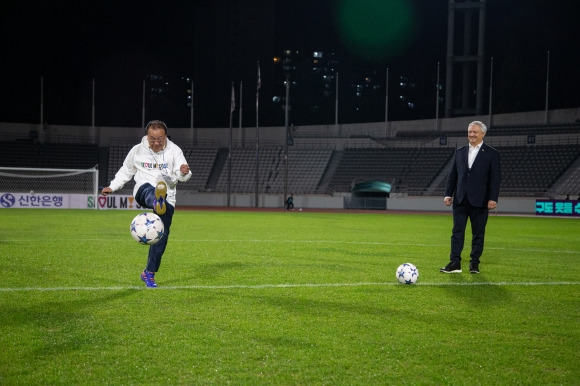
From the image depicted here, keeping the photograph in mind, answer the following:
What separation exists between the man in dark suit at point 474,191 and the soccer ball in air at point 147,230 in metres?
4.67

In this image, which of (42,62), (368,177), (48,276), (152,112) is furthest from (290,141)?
(48,276)

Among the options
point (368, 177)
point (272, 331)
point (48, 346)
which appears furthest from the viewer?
point (368, 177)

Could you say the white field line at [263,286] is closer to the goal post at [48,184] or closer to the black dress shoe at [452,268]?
the black dress shoe at [452,268]

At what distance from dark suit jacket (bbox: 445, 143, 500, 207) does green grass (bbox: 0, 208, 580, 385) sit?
3.99 feet

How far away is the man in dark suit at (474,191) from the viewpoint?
955 cm

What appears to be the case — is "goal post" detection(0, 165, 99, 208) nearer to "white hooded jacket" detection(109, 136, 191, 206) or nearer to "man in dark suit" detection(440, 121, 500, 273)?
"white hooded jacket" detection(109, 136, 191, 206)

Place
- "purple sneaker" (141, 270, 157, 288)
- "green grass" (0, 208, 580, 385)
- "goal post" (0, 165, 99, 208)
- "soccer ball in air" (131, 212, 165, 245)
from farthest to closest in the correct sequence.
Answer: "goal post" (0, 165, 99, 208), "purple sneaker" (141, 270, 157, 288), "soccer ball in air" (131, 212, 165, 245), "green grass" (0, 208, 580, 385)

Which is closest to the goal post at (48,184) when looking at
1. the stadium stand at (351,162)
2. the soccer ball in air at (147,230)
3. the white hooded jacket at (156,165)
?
the stadium stand at (351,162)

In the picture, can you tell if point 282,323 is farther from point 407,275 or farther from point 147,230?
point 407,275

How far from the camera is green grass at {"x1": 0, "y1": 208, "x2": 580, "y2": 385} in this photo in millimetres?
4086

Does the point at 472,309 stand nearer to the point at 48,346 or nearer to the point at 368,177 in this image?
the point at 48,346

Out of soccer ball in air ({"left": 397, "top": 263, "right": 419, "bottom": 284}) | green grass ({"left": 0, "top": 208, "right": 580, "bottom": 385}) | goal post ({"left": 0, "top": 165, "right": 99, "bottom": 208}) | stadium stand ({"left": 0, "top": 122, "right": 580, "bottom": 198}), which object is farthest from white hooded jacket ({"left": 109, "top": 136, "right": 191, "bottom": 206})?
stadium stand ({"left": 0, "top": 122, "right": 580, "bottom": 198})

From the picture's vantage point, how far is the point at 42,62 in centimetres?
6253

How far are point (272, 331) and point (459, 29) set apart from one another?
229 feet
